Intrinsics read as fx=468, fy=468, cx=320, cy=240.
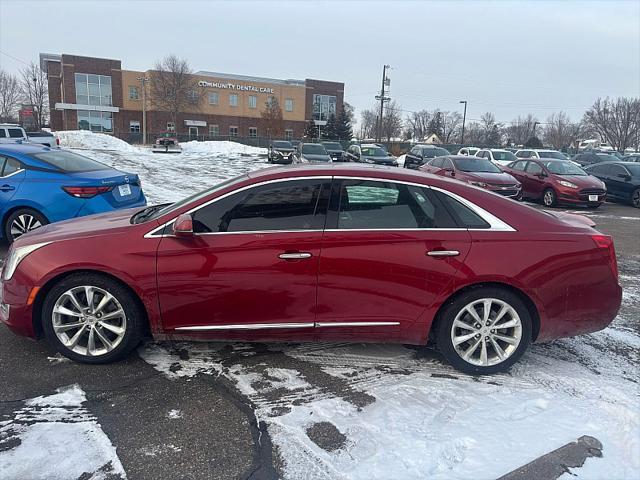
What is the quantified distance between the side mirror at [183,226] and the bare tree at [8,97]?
242 feet

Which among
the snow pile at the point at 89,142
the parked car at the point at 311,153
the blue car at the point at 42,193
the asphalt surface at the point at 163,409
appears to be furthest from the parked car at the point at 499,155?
the snow pile at the point at 89,142

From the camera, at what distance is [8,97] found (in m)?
63.5

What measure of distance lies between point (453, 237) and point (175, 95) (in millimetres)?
60994

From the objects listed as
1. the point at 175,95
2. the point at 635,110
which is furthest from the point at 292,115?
the point at 635,110

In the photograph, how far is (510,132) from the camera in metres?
104

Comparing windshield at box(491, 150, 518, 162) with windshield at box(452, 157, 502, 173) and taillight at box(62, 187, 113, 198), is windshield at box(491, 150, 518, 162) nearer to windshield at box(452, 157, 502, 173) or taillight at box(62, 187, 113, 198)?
windshield at box(452, 157, 502, 173)

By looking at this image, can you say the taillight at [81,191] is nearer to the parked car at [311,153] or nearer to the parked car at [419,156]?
the parked car at [419,156]

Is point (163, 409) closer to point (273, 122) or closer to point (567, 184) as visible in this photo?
point (567, 184)

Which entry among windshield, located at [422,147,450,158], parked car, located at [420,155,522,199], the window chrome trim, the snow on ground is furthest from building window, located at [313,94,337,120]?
the snow on ground

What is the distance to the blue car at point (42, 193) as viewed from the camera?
659cm

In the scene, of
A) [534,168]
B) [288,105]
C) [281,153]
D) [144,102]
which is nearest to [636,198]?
[534,168]

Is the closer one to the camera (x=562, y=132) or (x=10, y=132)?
(x=10, y=132)

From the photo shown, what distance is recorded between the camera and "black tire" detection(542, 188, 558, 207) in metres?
15.0

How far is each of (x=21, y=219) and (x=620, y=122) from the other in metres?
69.4
